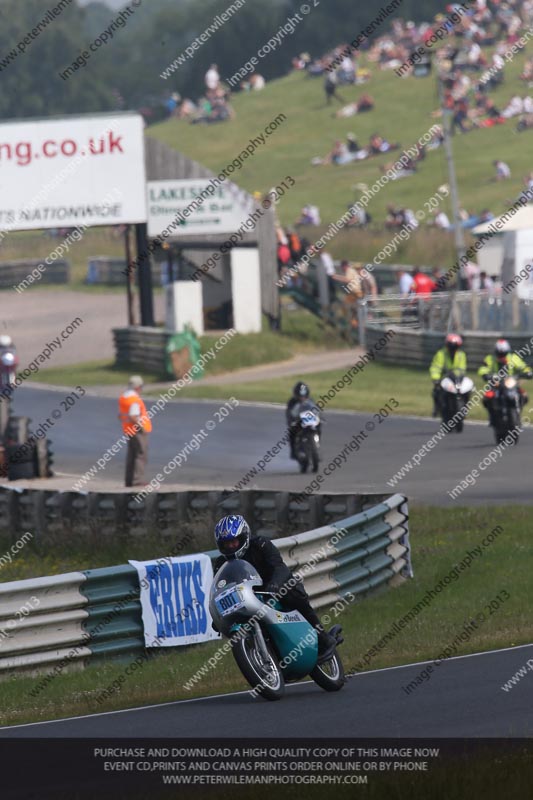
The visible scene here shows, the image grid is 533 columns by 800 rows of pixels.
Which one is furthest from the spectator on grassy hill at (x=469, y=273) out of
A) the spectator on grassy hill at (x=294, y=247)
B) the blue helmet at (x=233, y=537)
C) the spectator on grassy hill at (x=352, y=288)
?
the blue helmet at (x=233, y=537)

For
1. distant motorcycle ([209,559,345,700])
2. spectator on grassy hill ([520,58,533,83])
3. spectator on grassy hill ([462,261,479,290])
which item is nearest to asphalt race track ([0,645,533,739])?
distant motorcycle ([209,559,345,700])

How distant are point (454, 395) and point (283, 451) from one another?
118 inches

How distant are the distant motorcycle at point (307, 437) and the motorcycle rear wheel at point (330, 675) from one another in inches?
491

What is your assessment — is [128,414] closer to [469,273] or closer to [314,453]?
[314,453]

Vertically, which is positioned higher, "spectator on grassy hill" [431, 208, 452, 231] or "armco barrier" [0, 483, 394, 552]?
"spectator on grassy hill" [431, 208, 452, 231]

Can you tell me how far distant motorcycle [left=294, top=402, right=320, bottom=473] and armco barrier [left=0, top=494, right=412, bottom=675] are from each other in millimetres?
8092

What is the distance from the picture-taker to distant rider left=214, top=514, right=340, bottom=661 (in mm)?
10008

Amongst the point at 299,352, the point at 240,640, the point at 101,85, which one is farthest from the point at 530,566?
the point at 101,85

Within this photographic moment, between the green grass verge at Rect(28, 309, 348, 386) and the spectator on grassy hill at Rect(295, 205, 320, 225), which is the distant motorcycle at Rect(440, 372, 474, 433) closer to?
the green grass verge at Rect(28, 309, 348, 386)

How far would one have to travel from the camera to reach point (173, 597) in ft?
42.9

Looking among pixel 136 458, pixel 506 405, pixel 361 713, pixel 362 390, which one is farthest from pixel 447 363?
pixel 361 713

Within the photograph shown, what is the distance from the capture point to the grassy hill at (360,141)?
6334 centimetres
